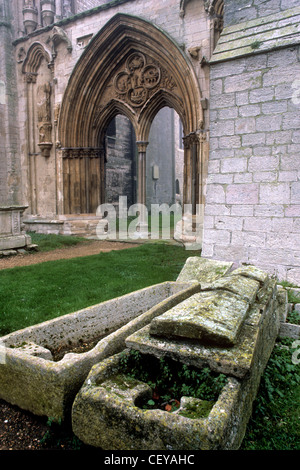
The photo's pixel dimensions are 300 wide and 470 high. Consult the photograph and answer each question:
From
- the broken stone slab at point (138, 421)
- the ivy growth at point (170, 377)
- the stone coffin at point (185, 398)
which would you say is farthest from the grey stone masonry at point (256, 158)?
the broken stone slab at point (138, 421)

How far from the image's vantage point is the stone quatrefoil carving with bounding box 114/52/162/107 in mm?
10289

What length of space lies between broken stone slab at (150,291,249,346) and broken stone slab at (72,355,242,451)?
0.26 m

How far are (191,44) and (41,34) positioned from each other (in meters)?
5.64

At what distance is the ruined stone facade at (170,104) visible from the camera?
14.5 ft

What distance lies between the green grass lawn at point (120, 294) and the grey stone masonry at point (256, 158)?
1.37 m

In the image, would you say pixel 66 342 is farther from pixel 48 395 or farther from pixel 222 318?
Result: pixel 222 318

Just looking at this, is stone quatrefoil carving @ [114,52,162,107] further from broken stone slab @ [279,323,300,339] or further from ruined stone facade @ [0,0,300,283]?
broken stone slab @ [279,323,300,339]

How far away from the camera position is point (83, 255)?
7879 mm

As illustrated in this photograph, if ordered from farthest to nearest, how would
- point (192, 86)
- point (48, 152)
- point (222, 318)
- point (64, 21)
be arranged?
point (48, 152) → point (64, 21) → point (192, 86) → point (222, 318)

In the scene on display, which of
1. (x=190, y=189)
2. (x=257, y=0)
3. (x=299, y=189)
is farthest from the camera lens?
(x=190, y=189)

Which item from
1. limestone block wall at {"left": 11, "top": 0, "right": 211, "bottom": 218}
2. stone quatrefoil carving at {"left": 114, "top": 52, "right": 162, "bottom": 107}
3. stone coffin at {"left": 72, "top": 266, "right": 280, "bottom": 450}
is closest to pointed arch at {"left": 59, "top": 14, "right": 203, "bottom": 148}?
stone quatrefoil carving at {"left": 114, "top": 52, "right": 162, "bottom": 107}

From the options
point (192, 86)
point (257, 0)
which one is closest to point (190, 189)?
point (192, 86)

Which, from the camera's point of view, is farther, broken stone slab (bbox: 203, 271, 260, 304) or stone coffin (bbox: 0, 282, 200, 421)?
broken stone slab (bbox: 203, 271, 260, 304)

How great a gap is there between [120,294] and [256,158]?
2617 mm
